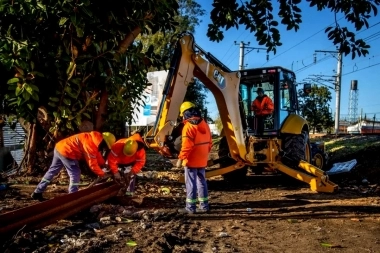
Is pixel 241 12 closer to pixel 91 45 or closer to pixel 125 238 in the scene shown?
pixel 91 45

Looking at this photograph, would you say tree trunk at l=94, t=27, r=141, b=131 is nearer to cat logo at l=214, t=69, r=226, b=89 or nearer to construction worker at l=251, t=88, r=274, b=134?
cat logo at l=214, t=69, r=226, b=89

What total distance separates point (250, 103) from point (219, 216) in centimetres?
411

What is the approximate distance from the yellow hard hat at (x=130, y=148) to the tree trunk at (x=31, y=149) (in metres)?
3.09

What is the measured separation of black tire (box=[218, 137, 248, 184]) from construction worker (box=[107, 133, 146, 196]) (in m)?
3.06

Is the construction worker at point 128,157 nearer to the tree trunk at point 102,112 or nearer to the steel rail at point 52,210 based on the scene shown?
the steel rail at point 52,210

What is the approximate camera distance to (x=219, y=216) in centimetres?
623

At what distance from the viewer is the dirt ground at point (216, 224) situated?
178 inches

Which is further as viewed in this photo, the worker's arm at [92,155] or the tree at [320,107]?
the tree at [320,107]

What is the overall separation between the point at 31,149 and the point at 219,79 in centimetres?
386

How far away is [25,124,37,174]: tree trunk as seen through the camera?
8.38 metres

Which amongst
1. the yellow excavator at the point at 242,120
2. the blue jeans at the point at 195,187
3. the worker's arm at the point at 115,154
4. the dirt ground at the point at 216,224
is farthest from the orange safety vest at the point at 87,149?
the blue jeans at the point at 195,187

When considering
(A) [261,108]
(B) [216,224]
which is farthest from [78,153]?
(A) [261,108]

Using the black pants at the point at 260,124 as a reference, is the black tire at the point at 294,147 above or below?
below

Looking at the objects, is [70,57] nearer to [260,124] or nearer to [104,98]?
[104,98]
